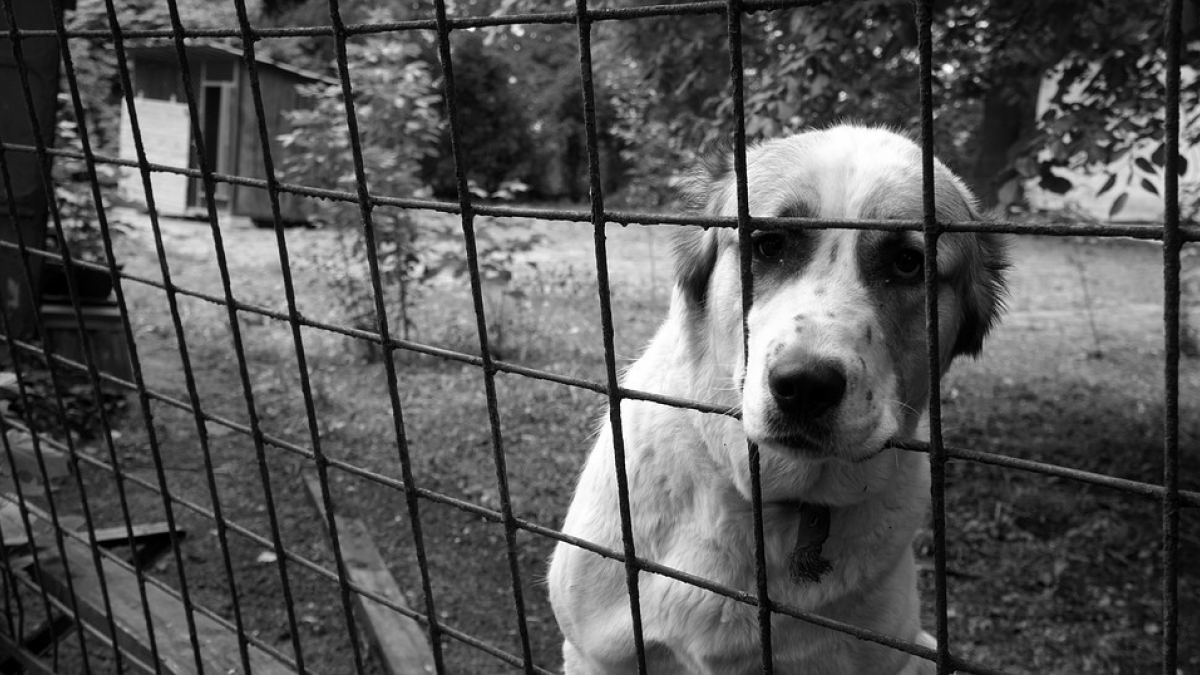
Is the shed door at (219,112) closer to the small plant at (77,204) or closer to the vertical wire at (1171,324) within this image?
the small plant at (77,204)

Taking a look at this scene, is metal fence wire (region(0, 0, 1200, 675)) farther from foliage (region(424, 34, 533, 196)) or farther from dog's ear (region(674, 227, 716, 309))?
foliage (region(424, 34, 533, 196))

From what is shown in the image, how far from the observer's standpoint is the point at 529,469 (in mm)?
5004

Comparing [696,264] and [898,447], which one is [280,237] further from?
[898,447]

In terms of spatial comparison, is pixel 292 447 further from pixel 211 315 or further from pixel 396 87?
pixel 211 315

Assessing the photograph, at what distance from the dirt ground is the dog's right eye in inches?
40.9

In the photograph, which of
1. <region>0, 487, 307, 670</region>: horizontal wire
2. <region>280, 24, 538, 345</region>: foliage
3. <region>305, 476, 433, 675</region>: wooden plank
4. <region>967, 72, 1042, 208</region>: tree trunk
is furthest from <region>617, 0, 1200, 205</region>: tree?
<region>0, 487, 307, 670</region>: horizontal wire

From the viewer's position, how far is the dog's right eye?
164cm

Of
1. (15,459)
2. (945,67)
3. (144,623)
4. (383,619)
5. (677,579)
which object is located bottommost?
(383,619)

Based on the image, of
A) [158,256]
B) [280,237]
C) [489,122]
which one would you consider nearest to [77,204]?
[158,256]

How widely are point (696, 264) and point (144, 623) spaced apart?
195 centimetres

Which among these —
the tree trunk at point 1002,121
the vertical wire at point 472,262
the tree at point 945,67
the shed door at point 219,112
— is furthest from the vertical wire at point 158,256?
the shed door at point 219,112

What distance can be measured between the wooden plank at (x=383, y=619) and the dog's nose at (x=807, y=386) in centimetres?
152

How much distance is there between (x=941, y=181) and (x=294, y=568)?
3.31m

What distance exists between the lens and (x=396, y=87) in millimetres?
6730
